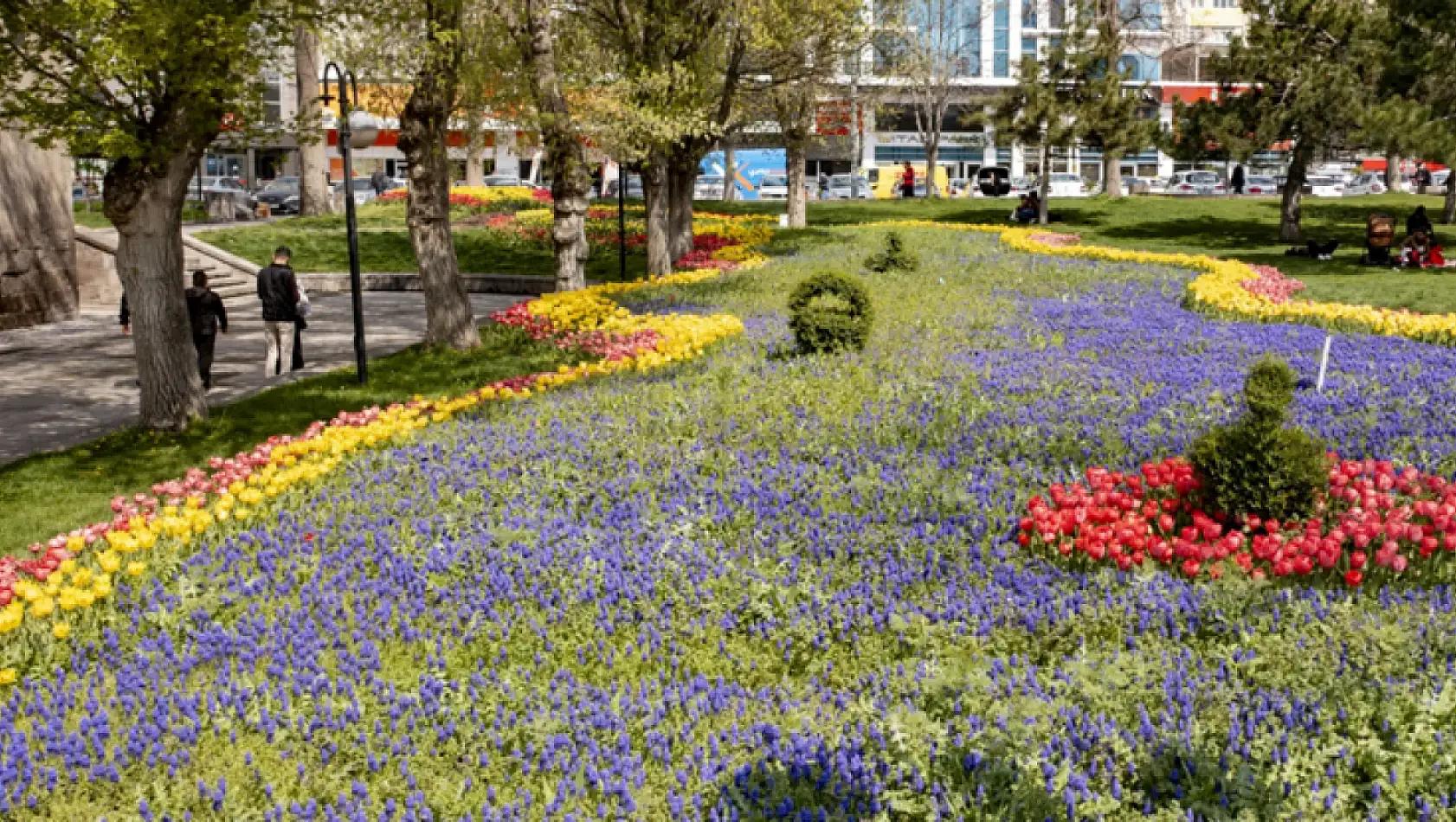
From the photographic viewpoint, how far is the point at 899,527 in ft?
22.0

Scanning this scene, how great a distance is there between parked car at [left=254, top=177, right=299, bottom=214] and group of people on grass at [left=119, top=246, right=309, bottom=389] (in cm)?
3106

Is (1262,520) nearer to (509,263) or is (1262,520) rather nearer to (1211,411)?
(1211,411)

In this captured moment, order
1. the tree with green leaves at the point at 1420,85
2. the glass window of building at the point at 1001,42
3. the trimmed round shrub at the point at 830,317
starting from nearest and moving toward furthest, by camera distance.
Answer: the trimmed round shrub at the point at 830,317, the tree with green leaves at the point at 1420,85, the glass window of building at the point at 1001,42

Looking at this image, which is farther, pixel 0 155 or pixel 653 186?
pixel 653 186

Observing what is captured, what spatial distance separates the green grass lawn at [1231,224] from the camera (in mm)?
21547

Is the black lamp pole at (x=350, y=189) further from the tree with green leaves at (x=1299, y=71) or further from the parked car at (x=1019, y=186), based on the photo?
the parked car at (x=1019, y=186)

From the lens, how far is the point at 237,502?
7.65 metres

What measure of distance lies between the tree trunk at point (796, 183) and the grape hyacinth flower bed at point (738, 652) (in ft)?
79.0

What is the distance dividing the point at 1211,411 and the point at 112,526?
768cm

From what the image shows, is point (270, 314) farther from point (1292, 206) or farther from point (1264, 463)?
point (1292, 206)

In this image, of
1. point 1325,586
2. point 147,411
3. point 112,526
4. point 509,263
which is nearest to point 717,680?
point 1325,586

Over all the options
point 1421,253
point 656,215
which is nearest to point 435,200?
point 656,215

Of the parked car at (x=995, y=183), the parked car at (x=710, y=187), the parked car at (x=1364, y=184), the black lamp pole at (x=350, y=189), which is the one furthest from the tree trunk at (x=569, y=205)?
the parked car at (x=1364, y=184)

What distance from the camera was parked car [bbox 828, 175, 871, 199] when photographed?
55.6 metres
